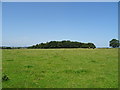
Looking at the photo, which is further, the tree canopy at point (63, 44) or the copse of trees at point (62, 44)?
the tree canopy at point (63, 44)

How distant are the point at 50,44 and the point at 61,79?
9378 centimetres

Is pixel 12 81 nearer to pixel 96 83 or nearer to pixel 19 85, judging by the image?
pixel 19 85

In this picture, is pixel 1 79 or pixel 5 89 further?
pixel 1 79

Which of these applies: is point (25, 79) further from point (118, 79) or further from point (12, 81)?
point (118, 79)

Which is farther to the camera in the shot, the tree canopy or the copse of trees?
the tree canopy

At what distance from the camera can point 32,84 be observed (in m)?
10.3

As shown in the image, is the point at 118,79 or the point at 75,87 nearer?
the point at 75,87

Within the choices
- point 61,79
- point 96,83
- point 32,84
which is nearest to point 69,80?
point 61,79

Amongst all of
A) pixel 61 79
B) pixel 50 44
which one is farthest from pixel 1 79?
pixel 50 44

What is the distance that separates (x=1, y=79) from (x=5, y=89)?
206cm

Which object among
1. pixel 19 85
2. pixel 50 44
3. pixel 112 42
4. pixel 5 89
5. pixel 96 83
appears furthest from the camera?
pixel 112 42

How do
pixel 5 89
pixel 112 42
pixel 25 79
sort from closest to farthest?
pixel 5 89, pixel 25 79, pixel 112 42

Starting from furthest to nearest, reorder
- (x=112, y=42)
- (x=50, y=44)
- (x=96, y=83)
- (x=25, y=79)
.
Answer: (x=112, y=42), (x=50, y=44), (x=25, y=79), (x=96, y=83)

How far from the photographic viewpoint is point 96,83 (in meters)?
10.8
